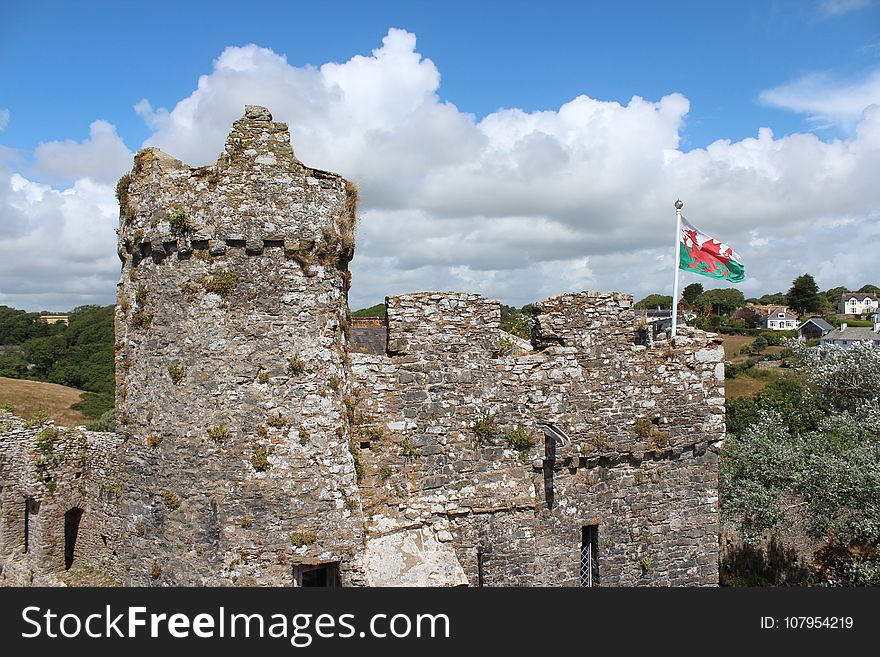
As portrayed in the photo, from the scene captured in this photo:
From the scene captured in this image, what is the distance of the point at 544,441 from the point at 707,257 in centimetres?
564

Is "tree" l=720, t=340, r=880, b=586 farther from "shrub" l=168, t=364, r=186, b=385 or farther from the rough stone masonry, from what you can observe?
"shrub" l=168, t=364, r=186, b=385

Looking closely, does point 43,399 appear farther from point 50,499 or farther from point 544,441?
point 544,441

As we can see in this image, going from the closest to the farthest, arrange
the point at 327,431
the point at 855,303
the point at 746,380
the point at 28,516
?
the point at 327,431 < the point at 28,516 < the point at 746,380 < the point at 855,303

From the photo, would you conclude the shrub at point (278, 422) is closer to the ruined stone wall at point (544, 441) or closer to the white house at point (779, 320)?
the ruined stone wall at point (544, 441)

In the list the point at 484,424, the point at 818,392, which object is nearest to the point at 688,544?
the point at 484,424

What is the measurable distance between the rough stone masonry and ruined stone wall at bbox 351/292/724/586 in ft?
0.12

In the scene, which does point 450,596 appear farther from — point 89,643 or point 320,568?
point 89,643

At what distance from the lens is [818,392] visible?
2783cm

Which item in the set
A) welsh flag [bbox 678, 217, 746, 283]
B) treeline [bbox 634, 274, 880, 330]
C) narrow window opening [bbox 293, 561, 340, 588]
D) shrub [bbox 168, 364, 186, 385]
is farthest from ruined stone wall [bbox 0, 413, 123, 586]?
treeline [bbox 634, 274, 880, 330]

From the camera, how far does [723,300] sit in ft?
421

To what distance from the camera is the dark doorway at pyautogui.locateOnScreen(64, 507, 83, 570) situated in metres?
11.1

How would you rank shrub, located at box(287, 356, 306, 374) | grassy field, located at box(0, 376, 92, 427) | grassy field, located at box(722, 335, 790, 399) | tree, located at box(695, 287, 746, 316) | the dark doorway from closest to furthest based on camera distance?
shrub, located at box(287, 356, 306, 374), the dark doorway, grassy field, located at box(0, 376, 92, 427), grassy field, located at box(722, 335, 790, 399), tree, located at box(695, 287, 746, 316)

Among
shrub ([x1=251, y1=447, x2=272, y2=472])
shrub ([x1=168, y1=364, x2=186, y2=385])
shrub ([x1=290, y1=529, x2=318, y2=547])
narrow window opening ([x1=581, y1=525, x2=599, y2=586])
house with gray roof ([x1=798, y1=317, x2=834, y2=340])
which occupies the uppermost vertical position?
house with gray roof ([x1=798, y1=317, x2=834, y2=340])

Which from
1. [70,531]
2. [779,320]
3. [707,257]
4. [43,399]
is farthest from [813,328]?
[70,531]
